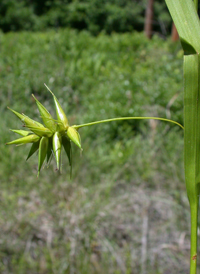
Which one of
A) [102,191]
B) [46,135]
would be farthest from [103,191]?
[46,135]

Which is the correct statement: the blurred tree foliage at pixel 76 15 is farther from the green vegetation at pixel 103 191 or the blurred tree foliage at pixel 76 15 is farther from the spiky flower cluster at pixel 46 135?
the spiky flower cluster at pixel 46 135

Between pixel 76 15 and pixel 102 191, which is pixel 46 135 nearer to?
pixel 102 191

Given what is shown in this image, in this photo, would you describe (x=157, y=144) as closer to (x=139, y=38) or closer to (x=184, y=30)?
(x=184, y=30)

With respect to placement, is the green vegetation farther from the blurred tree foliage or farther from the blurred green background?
the blurred tree foliage

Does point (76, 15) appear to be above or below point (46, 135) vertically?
above

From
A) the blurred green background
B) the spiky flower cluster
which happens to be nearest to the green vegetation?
the blurred green background

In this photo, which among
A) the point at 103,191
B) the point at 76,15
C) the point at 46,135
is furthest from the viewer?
the point at 76,15

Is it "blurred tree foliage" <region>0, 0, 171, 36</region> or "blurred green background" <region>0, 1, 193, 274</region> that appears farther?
"blurred tree foliage" <region>0, 0, 171, 36</region>

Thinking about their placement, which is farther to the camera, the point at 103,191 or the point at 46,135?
the point at 103,191
